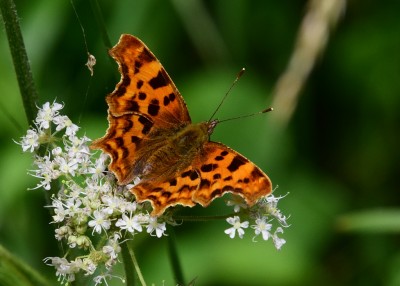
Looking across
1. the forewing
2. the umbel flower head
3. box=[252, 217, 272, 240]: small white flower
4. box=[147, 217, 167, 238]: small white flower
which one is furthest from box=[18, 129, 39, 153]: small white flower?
box=[252, 217, 272, 240]: small white flower

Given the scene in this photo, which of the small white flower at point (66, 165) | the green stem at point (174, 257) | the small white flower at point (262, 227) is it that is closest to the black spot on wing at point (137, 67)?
the small white flower at point (66, 165)

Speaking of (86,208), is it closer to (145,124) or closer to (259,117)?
(145,124)

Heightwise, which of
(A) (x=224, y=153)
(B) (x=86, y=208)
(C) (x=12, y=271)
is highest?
(A) (x=224, y=153)

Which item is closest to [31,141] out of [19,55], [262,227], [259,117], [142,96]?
[19,55]

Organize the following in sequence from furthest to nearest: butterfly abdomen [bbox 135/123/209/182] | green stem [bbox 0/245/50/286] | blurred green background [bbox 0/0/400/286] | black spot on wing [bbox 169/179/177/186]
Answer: blurred green background [bbox 0/0/400/286] → butterfly abdomen [bbox 135/123/209/182] → black spot on wing [bbox 169/179/177/186] → green stem [bbox 0/245/50/286]

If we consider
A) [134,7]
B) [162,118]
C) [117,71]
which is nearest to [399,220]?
[162,118]

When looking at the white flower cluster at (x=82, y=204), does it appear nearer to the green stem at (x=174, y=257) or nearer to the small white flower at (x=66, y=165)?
the small white flower at (x=66, y=165)

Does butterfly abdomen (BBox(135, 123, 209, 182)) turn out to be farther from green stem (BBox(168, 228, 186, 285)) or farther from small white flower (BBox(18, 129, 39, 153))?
small white flower (BBox(18, 129, 39, 153))
